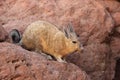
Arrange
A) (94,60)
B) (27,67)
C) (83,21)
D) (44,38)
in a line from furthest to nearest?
(83,21)
(94,60)
(44,38)
(27,67)

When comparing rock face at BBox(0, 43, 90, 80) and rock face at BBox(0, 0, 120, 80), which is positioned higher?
rock face at BBox(0, 43, 90, 80)

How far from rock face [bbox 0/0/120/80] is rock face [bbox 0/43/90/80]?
1.76 meters

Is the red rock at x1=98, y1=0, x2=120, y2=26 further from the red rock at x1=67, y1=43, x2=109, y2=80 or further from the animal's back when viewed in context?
the animal's back

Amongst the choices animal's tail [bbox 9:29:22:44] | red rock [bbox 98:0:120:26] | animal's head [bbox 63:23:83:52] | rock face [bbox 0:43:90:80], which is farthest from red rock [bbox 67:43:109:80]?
rock face [bbox 0:43:90:80]

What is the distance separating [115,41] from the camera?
967cm

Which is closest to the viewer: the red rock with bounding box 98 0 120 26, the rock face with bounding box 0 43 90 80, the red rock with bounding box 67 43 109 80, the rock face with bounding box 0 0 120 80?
the rock face with bounding box 0 43 90 80

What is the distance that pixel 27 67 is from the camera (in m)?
5.60

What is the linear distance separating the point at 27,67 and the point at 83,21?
139 inches

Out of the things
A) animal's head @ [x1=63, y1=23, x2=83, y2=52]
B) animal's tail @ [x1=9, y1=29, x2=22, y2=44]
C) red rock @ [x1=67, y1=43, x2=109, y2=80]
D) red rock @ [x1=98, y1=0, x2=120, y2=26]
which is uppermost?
animal's tail @ [x1=9, y1=29, x2=22, y2=44]

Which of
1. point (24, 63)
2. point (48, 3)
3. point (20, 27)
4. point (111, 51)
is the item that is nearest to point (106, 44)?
point (111, 51)

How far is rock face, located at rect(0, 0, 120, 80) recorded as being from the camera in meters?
8.41

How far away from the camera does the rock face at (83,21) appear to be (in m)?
8.41

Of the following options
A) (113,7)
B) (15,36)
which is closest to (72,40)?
(15,36)

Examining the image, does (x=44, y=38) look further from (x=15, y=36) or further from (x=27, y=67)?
(x=27, y=67)
